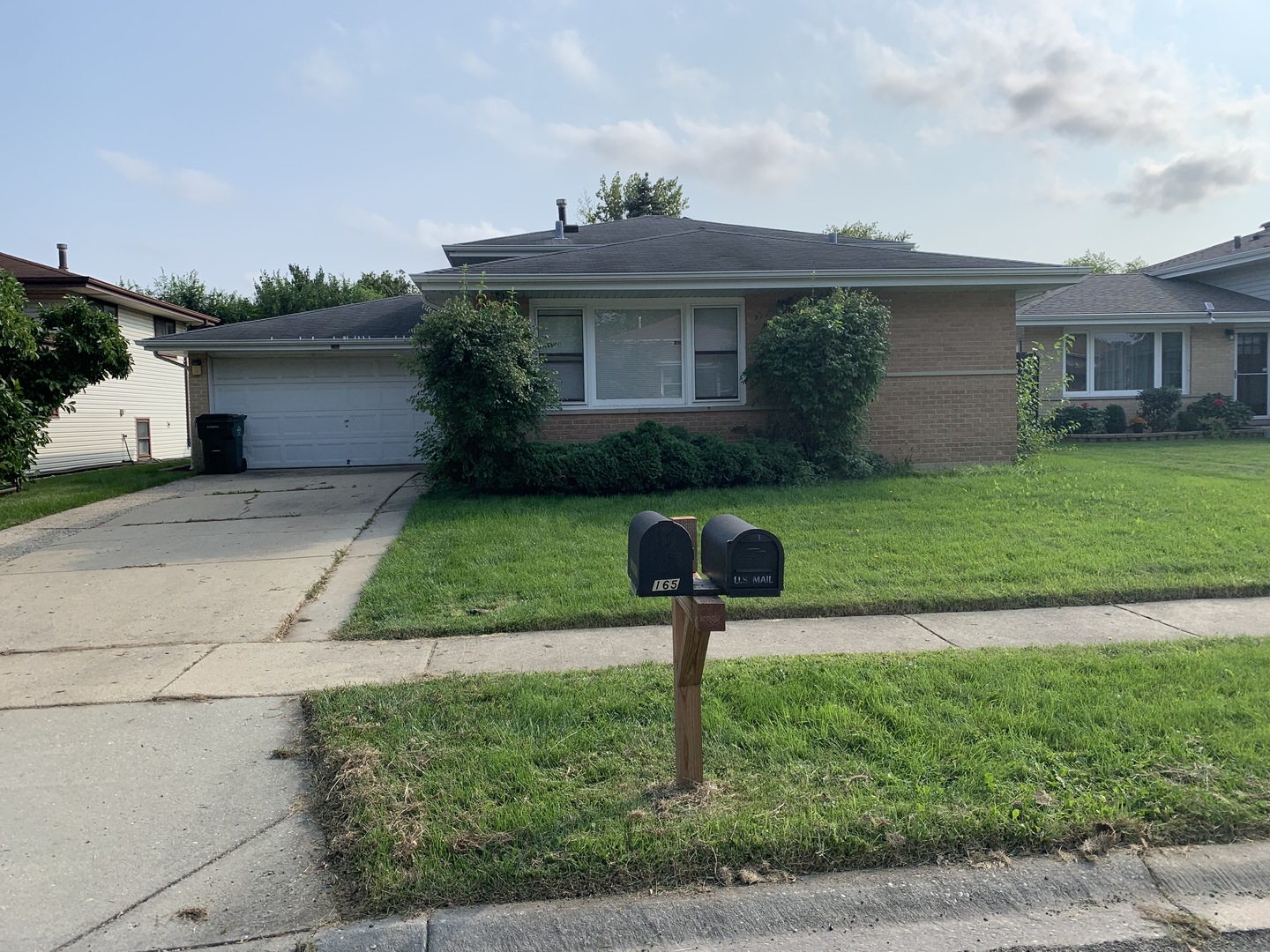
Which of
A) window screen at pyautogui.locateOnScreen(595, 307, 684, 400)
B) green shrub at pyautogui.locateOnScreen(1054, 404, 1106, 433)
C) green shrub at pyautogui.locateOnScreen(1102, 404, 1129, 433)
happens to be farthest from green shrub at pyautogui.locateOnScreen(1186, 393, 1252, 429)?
window screen at pyautogui.locateOnScreen(595, 307, 684, 400)

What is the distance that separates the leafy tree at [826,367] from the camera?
39.2 ft

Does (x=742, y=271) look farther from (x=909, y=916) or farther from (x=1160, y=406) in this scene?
(x=1160, y=406)

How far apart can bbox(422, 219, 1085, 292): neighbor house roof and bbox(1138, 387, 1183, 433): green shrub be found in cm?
957

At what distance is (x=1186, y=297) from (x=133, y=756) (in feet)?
82.1

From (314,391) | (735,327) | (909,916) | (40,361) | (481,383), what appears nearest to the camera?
(909,916)

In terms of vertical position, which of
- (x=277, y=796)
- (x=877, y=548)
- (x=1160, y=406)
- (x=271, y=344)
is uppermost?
(x=271, y=344)

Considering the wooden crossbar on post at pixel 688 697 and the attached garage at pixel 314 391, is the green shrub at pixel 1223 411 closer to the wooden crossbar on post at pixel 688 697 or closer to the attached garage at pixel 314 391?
the attached garage at pixel 314 391

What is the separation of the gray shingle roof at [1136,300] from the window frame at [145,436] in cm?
2219

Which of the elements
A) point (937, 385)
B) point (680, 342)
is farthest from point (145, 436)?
point (937, 385)

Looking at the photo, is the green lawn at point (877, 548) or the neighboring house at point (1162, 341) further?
the neighboring house at point (1162, 341)

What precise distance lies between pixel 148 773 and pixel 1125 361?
76.2 feet

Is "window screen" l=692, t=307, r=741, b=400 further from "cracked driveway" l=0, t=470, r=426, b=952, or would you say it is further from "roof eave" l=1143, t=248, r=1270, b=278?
"roof eave" l=1143, t=248, r=1270, b=278

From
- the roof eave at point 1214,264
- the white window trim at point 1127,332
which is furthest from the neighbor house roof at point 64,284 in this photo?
the roof eave at point 1214,264

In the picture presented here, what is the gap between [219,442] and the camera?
16516 mm
